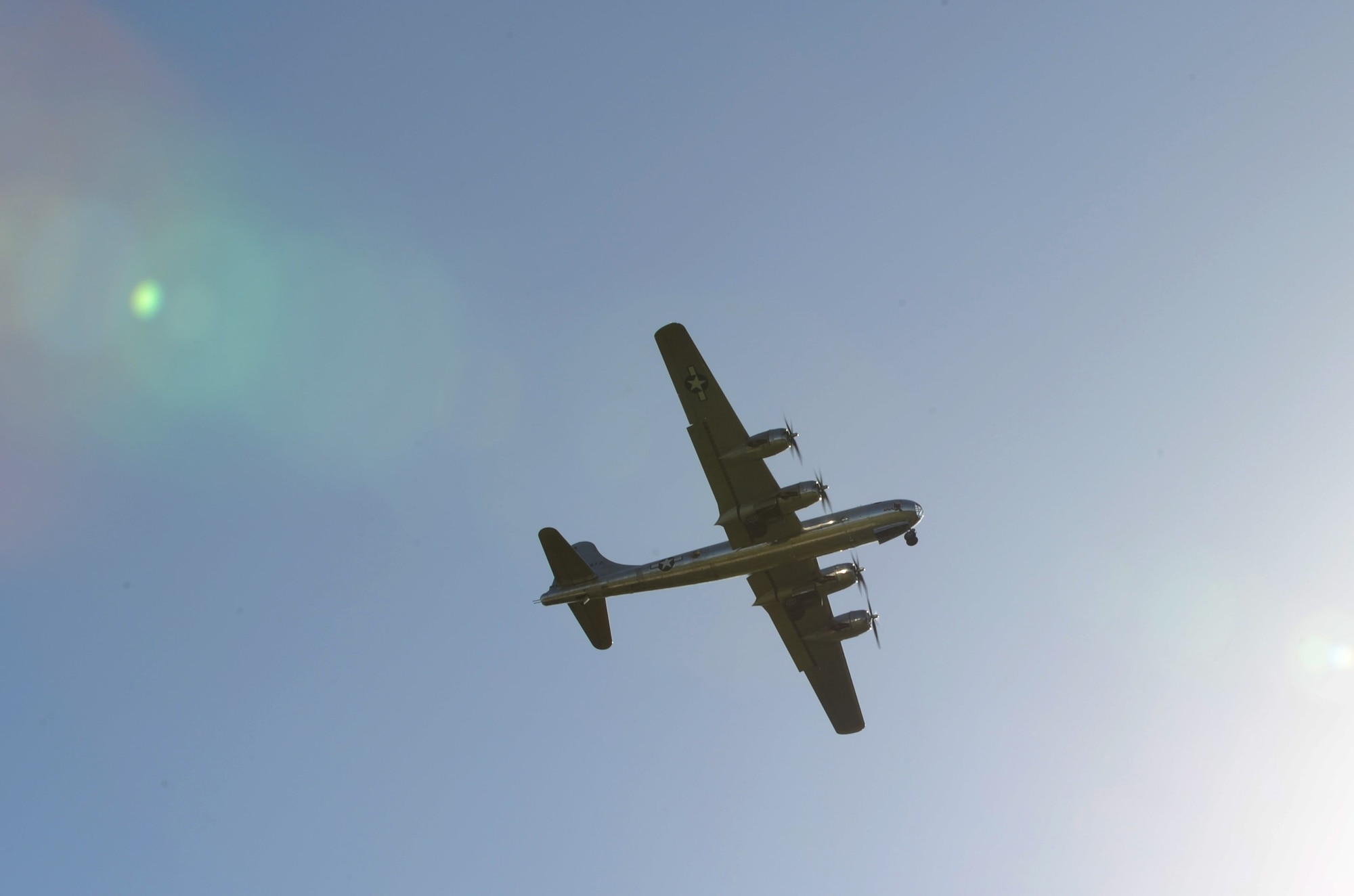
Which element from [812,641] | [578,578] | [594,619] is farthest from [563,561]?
[812,641]

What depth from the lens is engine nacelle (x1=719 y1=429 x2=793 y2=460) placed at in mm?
36250

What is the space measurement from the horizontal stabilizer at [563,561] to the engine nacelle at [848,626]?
11.3 m

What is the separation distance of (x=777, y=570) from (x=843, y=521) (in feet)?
19.1

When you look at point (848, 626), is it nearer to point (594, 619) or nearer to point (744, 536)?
point (744, 536)

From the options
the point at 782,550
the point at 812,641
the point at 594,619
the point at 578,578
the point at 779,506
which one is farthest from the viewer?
the point at 812,641

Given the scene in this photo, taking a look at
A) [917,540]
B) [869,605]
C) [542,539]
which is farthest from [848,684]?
[542,539]

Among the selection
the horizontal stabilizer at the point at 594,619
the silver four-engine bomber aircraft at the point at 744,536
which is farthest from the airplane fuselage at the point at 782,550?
the horizontal stabilizer at the point at 594,619

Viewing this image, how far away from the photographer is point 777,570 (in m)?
42.6

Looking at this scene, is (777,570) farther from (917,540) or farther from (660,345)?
(660,345)

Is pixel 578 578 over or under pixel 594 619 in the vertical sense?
over

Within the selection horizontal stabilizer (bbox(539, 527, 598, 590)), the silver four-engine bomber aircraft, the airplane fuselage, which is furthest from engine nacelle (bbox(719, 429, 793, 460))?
horizontal stabilizer (bbox(539, 527, 598, 590))

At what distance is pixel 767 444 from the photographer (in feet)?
119

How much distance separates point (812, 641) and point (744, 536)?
9021mm

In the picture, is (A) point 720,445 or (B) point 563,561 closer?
(A) point 720,445
